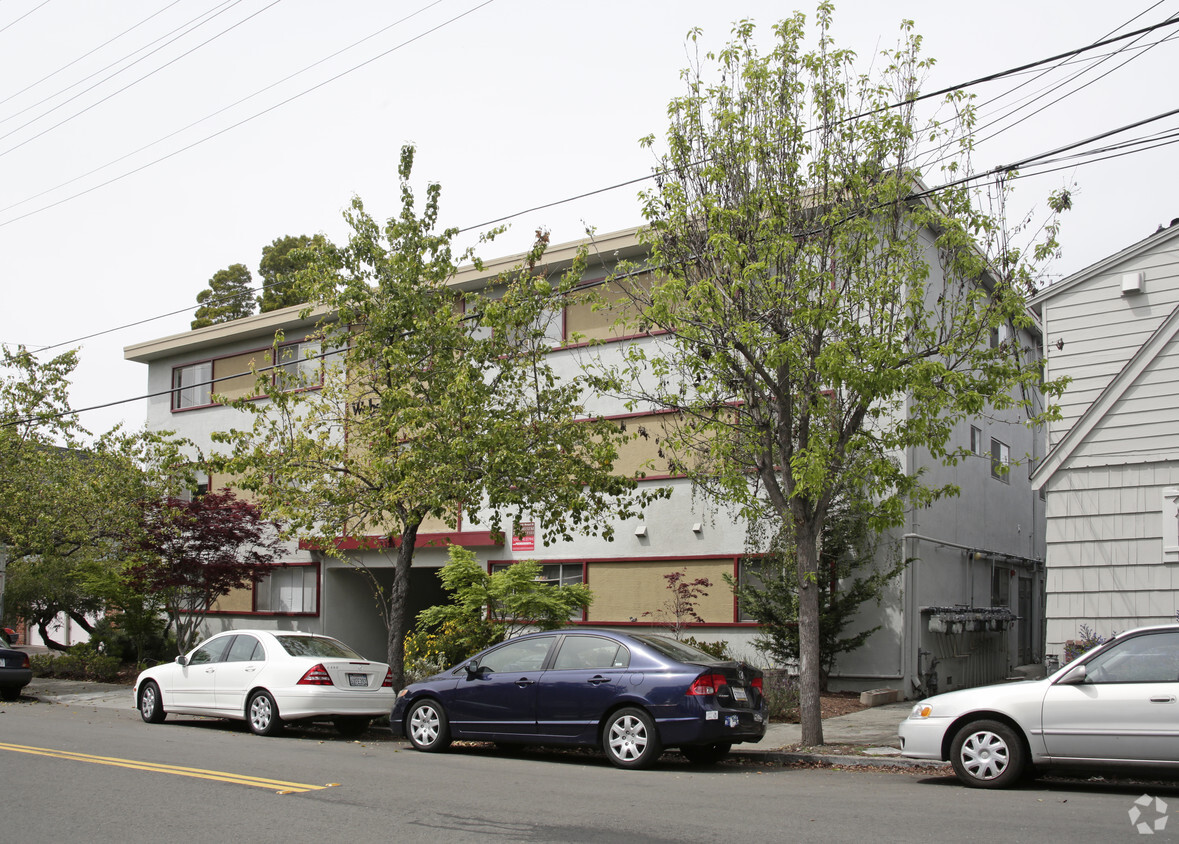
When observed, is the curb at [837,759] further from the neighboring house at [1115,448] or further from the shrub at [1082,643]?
the neighboring house at [1115,448]

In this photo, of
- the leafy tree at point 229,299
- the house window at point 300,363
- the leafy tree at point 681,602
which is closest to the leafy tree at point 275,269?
the leafy tree at point 229,299

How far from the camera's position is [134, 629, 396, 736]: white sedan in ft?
45.4

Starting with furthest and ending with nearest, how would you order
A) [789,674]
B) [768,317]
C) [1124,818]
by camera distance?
[789,674], [768,317], [1124,818]

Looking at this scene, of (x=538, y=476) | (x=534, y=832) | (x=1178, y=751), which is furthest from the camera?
(x=538, y=476)

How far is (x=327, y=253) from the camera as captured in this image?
16.2 m

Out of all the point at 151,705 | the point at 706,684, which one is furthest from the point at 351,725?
the point at 706,684

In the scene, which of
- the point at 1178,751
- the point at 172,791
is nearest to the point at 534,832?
the point at 172,791

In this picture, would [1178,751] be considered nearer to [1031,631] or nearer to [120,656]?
[1031,631]

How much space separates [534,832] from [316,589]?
789 inches

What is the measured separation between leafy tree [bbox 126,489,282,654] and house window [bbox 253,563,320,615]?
9.28ft

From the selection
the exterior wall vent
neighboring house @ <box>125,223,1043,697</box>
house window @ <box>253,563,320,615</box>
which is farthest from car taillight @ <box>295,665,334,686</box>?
house window @ <box>253,563,320,615</box>

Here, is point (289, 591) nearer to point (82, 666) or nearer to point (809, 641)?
point (82, 666)

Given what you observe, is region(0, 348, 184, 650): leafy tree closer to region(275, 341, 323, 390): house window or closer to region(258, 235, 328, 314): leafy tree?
region(275, 341, 323, 390): house window

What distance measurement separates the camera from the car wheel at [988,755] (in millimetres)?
9312
